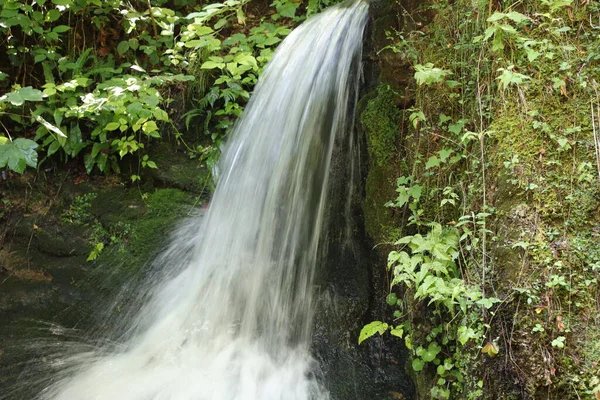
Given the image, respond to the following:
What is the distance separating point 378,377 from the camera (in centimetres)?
279

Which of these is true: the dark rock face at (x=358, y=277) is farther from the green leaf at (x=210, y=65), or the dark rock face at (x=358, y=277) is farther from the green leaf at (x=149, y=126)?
the green leaf at (x=149, y=126)


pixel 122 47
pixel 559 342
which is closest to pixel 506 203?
pixel 559 342

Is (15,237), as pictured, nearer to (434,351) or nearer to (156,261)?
(156,261)

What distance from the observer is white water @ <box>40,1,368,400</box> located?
2926 mm

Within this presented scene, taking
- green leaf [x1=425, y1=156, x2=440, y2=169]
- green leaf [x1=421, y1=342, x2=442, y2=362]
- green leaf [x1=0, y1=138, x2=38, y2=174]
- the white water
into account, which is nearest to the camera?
green leaf [x1=421, y1=342, x2=442, y2=362]

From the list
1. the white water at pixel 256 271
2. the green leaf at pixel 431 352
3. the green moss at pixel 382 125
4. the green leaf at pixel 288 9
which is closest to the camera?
the green leaf at pixel 431 352

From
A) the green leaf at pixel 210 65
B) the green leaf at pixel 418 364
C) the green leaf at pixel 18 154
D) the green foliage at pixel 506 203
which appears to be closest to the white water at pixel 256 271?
the green leaf at pixel 210 65

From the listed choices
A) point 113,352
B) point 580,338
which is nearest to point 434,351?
point 580,338

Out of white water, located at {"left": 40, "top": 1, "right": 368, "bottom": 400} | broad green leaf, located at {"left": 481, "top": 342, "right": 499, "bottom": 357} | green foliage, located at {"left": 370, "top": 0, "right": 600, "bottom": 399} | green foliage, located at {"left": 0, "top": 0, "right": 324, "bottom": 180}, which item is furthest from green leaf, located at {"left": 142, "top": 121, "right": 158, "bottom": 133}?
broad green leaf, located at {"left": 481, "top": 342, "right": 499, "bottom": 357}

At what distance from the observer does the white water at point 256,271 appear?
9.60 feet

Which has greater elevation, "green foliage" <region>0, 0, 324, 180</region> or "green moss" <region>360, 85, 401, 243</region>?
"green foliage" <region>0, 0, 324, 180</region>

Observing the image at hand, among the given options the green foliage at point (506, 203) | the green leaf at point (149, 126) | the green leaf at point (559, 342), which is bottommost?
the green leaf at point (559, 342)

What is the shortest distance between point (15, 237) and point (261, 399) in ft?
9.30

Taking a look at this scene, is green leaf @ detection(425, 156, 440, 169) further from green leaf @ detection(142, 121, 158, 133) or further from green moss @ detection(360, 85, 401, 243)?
green leaf @ detection(142, 121, 158, 133)
